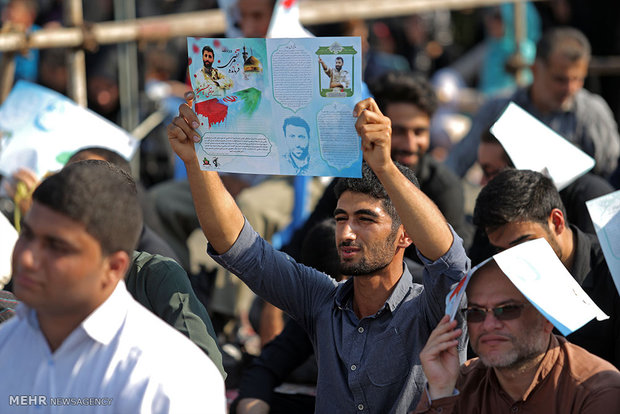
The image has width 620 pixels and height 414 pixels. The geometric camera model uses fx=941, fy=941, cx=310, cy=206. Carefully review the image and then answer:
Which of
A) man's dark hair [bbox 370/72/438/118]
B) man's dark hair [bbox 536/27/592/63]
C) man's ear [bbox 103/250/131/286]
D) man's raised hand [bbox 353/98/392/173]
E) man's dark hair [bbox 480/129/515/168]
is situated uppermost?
man's dark hair [bbox 536/27/592/63]

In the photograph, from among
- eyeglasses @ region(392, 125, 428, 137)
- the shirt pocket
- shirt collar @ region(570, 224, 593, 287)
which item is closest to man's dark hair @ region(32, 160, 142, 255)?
the shirt pocket

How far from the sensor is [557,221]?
378cm

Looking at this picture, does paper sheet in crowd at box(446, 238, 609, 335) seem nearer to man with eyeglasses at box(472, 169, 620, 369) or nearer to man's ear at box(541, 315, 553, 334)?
man's ear at box(541, 315, 553, 334)

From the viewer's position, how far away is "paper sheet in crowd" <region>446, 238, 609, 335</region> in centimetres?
275

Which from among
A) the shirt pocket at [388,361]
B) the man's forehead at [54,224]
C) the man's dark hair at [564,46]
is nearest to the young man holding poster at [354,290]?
the shirt pocket at [388,361]

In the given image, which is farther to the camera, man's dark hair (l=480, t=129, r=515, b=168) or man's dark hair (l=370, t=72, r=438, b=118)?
man's dark hair (l=370, t=72, r=438, b=118)

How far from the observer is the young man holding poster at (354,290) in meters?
3.15

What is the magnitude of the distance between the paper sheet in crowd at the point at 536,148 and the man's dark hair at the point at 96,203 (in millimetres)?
2303

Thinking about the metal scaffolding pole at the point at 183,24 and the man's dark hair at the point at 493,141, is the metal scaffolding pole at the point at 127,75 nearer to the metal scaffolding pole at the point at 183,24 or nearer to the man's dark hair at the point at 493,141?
the metal scaffolding pole at the point at 183,24

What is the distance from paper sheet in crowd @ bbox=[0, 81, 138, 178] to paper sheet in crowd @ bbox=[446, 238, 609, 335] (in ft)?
8.12

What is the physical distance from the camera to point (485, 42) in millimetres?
9906

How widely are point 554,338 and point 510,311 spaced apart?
9.4 inches

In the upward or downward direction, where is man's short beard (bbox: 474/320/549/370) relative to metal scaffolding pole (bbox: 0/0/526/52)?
downward

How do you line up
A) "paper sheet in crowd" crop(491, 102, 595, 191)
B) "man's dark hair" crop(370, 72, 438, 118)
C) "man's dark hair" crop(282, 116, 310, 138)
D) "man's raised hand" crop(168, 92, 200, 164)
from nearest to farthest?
"man's dark hair" crop(282, 116, 310, 138) < "man's raised hand" crop(168, 92, 200, 164) < "paper sheet in crowd" crop(491, 102, 595, 191) < "man's dark hair" crop(370, 72, 438, 118)
